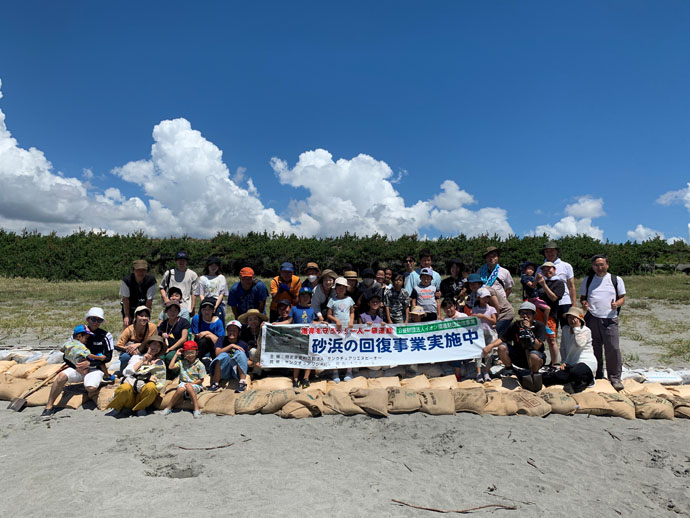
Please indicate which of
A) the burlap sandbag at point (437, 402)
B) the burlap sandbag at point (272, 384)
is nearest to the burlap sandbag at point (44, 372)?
the burlap sandbag at point (272, 384)

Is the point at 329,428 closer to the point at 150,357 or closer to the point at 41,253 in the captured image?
the point at 150,357

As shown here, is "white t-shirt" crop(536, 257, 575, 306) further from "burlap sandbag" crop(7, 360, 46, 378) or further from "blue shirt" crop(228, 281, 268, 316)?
"burlap sandbag" crop(7, 360, 46, 378)

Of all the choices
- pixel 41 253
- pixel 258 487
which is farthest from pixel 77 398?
pixel 41 253

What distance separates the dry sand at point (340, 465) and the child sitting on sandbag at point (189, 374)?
227mm

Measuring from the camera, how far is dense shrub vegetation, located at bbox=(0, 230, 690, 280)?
68.7 feet

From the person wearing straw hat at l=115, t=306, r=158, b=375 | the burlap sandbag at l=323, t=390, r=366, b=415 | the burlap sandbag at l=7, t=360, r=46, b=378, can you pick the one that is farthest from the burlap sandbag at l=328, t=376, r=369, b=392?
the burlap sandbag at l=7, t=360, r=46, b=378

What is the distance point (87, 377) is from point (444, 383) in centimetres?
430

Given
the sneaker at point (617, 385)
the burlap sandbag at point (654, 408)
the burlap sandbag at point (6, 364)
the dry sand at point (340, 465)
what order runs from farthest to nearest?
the burlap sandbag at point (6, 364) → the sneaker at point (617, 385) → the burlap sandbag at point (654, 408) → the dry sand at point (340, 465)

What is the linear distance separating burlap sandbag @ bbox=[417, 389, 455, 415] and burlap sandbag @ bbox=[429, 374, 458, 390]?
438 millimetres

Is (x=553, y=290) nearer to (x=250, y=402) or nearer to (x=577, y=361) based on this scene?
(x=577, y=361)

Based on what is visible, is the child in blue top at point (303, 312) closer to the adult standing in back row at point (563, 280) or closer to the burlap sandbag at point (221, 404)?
the burlap sandbag at point (221, 404)

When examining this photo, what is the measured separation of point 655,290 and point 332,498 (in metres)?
17.9

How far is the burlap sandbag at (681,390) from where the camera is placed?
15.8ft

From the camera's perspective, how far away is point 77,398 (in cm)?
466
